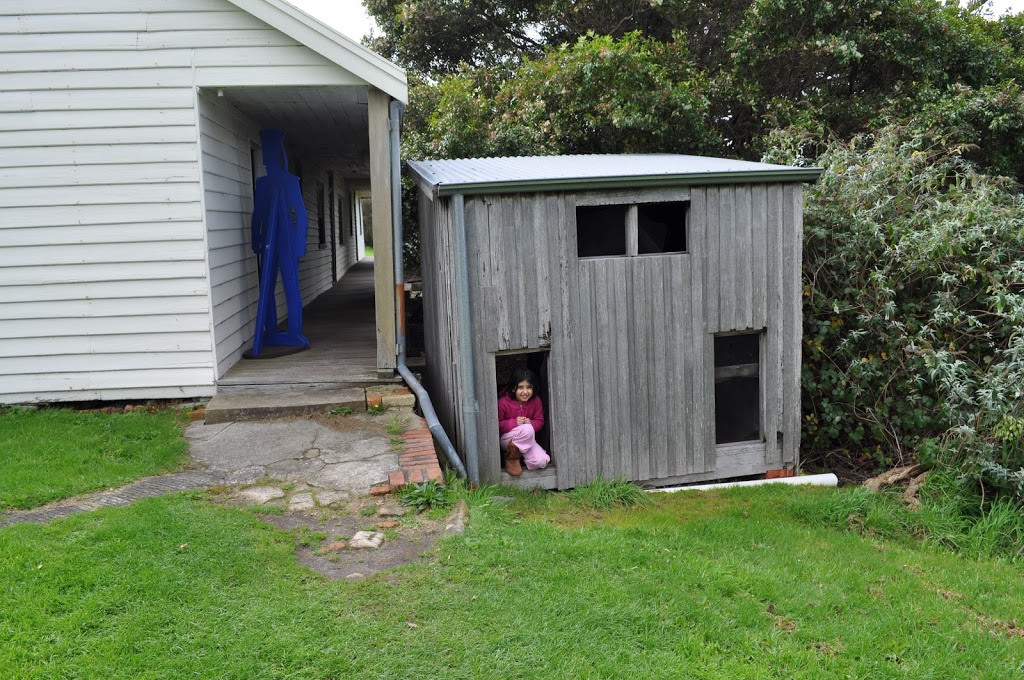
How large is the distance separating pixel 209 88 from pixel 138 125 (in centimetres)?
70

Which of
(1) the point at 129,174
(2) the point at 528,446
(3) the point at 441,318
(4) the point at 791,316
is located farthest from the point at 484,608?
(1) the point at 129,174

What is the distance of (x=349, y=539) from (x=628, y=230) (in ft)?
11.7

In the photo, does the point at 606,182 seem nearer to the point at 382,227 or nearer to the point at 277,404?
the point at 382,227

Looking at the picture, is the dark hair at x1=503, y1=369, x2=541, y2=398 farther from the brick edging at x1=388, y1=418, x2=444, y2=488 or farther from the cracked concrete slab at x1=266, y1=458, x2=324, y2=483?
the cracked concrete slab at x1=266, y1=458, x2=324, y2=483

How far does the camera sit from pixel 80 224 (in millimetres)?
7023

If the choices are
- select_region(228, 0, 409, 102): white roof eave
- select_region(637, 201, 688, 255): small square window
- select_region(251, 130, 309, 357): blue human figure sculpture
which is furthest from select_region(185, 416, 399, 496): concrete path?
select_region(228, 0, 409, 102): white roof eave

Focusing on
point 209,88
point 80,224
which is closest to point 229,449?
point 80,224

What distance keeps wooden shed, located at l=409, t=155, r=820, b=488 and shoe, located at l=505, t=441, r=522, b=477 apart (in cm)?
8

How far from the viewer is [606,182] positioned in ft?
20.9

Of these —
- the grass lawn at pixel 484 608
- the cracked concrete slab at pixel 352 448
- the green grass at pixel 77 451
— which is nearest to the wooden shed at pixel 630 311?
the cracked concrete slab at pixel 352 448

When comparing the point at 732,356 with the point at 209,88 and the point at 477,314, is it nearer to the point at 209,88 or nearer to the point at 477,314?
the point at 477,314

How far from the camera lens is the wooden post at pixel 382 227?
712cm

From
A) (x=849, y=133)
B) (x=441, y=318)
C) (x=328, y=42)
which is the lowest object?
(x=441, y=318)

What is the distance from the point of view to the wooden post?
23.4 ft
